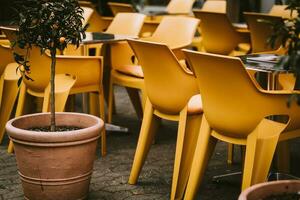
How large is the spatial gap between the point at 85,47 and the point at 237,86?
245 cm

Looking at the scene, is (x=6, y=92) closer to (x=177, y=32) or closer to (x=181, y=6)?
(x=177, y=32)

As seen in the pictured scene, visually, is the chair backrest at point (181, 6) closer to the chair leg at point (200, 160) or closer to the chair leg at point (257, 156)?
the chair leg at point (200, 160)

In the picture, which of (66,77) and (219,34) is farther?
(219,34)

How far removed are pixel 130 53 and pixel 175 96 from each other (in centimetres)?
224

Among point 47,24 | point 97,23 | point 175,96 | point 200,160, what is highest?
point 47,24

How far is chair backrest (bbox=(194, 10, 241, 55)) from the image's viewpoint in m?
6.56

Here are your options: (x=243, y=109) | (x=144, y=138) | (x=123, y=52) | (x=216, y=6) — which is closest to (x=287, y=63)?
(x=243, y=109)

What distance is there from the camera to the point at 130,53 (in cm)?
597

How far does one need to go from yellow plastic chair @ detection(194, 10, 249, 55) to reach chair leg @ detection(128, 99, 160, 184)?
2.62 metres

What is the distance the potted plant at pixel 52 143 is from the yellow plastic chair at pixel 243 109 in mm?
735

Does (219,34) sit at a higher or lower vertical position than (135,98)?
higher

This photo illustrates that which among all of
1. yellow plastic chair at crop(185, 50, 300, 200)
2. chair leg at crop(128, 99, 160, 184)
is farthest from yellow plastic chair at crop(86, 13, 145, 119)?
yellow plastic chair at crop(185, 50, 300, 200)

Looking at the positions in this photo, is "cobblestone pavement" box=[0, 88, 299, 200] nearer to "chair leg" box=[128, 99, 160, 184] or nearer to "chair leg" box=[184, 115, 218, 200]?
"chair leg" box=[128, 99, 160, 184]

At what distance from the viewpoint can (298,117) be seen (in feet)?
11.0
